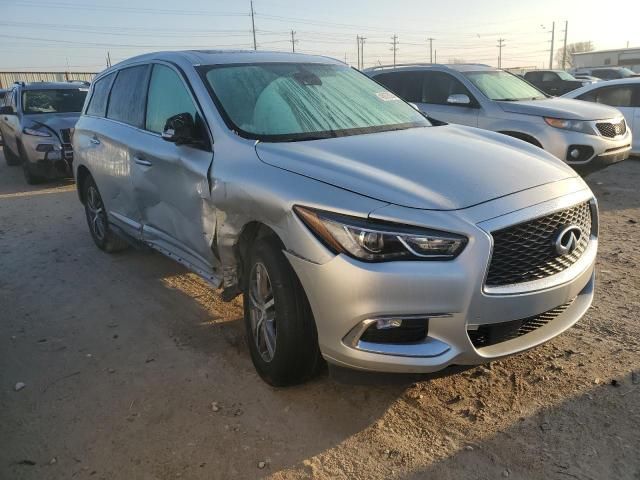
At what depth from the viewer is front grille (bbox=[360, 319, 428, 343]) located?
247cm

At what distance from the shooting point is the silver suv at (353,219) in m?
2.42

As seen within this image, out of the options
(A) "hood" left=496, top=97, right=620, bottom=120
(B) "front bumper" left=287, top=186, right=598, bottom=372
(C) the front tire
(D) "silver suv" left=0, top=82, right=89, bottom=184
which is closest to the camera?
(B) "front bumper" left=287, top=186, right=598, bottom=372

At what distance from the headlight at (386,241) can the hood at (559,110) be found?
5.90m

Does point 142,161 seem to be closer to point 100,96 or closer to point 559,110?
point 100,96

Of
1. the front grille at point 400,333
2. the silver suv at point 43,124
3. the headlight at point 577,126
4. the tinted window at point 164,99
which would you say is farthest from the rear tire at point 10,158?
the front grille at point 400,333

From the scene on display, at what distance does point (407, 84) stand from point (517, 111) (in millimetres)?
1924

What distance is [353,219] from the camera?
97.8 inches

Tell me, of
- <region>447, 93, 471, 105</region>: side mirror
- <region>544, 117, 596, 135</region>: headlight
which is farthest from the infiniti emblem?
<region>447, 93, 471, 105</region>: side mirror

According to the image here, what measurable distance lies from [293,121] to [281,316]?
51.9 inches

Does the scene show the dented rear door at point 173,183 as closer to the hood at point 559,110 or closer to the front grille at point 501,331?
the front grille at point 501,331

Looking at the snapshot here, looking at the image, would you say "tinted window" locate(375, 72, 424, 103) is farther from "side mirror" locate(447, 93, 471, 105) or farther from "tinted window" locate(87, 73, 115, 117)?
"tinted window" locate(87, 73, 115, 117)

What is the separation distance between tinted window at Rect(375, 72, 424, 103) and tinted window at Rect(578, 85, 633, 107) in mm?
3472

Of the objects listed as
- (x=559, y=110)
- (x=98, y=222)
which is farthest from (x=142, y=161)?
(x=559, y=110)

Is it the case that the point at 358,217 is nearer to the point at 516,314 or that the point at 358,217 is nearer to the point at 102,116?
the point at 516,314
